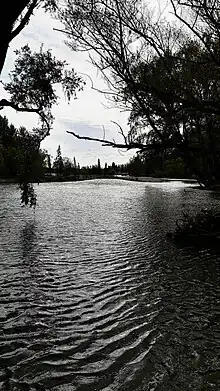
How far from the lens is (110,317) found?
15.9 ft

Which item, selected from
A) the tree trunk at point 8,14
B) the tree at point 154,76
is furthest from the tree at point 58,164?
the tree trunk at point 8,14

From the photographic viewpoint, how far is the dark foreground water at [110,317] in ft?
11.4

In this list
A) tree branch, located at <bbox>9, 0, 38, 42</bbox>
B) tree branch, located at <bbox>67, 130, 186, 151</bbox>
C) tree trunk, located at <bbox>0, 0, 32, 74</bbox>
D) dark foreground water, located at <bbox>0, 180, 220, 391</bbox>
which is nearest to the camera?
tree trunk, located at <bbox>0, 0, 32, 74</bbox>

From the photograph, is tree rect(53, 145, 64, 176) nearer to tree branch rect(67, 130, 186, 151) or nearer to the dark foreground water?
tree branch rect(67, 130, 186, 151)

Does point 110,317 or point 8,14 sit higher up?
point 8,14

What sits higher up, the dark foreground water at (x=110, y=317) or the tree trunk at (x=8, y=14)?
the tree trunk at (x=8, y=14)

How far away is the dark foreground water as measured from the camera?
3480mm

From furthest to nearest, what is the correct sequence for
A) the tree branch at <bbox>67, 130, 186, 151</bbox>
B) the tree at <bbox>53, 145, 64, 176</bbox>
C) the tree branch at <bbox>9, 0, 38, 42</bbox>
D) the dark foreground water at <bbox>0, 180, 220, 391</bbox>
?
the tree at <bbox>53, 145, 64, 176</bbox>
the tree branch at <bbox>67, 130, 186, 151</bbox>
the tree branch at <bbox>9, 0, 38, 42</bbox>
the dark foreground water at <bbox>0, 180, 220, 391</bbox>

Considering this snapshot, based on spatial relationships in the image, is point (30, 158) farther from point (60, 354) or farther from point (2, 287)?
point (60, 354)

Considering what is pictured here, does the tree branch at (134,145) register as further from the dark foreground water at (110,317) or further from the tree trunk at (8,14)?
the tree trunk at (8,14)

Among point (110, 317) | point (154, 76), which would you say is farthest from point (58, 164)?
point (110, 317)

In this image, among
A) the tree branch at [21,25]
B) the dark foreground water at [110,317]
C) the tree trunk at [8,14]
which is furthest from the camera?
the tree branch at [21,25]

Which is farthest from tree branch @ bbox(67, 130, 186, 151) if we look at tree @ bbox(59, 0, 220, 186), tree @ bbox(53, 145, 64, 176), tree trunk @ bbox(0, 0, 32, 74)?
tree @ bbox(53, 145, 64, 176)

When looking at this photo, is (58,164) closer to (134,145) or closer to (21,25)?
(134,145)
